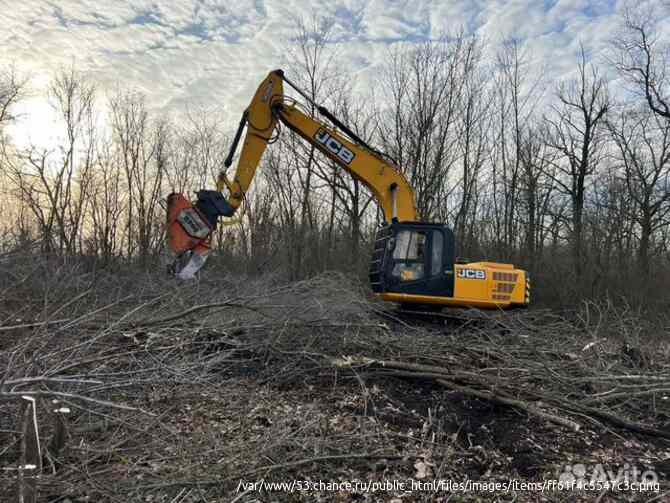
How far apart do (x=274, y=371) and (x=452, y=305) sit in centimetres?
427

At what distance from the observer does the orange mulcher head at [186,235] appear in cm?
830

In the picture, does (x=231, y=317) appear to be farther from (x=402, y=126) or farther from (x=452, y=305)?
(x=402, y=126)

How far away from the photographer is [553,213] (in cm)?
2123

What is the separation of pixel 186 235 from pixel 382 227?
374 centimetres

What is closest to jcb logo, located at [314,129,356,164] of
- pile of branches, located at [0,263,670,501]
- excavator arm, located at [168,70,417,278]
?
excavator arm, located at [168,70,417,278]

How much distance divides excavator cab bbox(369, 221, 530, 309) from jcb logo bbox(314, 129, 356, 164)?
163 centimetres

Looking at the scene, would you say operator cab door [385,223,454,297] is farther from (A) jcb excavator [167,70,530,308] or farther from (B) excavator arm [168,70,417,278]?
(B) excavator arm [168,70,417,278]

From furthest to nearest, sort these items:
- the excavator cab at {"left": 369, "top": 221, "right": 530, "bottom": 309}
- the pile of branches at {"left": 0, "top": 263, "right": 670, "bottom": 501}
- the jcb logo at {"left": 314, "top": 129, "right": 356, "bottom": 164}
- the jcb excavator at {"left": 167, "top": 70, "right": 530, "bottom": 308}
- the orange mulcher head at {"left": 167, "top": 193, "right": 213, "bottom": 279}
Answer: the jcb logo at {"left": 314, "top": 129, "right": 356, "bottom": 164}
the excavator cab at {"left": 369, "top": 221, "right": 530, "bottom": 309}
the jcb excavator at {"left": 167, "top": 70, "right": 530, "bottom": 308}
the orange mulcher head at {"left": 167, "top": 193, "right": 213, "bottom": 279}
the pile of branches at {"left": 0, "top": 263, "right": 670, "bottom": 501}

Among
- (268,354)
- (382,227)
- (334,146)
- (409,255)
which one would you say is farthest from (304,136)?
(268,354)

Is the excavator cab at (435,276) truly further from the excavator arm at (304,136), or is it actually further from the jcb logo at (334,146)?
the jcb logo at (334,146)

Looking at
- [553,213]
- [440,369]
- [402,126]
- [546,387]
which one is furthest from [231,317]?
[553,213]

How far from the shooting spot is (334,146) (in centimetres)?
991

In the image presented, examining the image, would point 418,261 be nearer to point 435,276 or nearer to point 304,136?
point 435,276

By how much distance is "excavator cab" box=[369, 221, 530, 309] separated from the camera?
9148 millimetres
